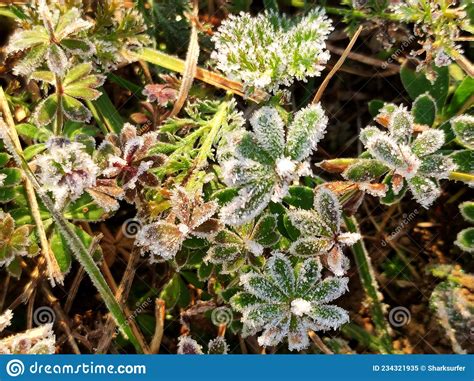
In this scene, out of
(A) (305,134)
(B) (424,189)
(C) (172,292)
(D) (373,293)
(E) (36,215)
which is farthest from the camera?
(D) (373,293)

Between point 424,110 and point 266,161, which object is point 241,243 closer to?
point 266,161

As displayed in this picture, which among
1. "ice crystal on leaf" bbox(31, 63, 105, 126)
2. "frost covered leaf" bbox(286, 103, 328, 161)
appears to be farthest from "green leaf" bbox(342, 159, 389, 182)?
"ice crystal on leaf" bbox(31, 63, 105, 126)

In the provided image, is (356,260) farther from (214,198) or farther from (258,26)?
(258,26)

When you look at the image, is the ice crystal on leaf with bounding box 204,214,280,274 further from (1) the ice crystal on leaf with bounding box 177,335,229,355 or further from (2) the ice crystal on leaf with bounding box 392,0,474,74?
(2) the ice crystal on leaf with bounding box 392,0,474,74

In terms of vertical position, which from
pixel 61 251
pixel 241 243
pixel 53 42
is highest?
pixel 53 42

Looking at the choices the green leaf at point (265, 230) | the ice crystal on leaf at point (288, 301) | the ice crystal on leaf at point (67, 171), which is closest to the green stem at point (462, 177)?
the ice crystal on leaf at point (288, 301)

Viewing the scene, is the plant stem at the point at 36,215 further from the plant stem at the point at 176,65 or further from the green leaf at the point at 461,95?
the green leaf at the point at 461,95

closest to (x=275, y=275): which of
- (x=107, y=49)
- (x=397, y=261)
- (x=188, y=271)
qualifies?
(x=188, y=271)

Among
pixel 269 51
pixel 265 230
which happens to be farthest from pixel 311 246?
pixel 269 51
